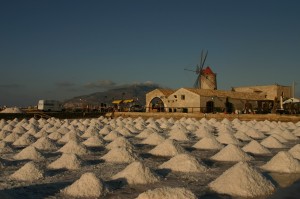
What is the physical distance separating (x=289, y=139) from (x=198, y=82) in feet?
129

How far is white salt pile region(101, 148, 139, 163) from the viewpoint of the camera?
1248 centimetres

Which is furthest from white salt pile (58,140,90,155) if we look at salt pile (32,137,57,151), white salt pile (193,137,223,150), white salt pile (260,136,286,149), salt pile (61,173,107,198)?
white salt pile (260,136,286,149)

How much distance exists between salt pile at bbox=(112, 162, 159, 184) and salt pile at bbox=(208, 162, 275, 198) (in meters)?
1.58

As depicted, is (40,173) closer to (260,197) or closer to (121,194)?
(121,194)

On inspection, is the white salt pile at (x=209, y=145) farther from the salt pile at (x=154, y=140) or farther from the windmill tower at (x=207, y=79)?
the windmill tower at (x=207, y=79)

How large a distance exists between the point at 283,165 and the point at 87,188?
612cm

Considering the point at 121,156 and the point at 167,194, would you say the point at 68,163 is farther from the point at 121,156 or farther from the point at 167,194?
the point at 167,194

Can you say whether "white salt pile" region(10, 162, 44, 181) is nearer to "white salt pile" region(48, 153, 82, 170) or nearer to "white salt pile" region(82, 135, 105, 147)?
"white salt pile" region(48, 153, 82, 170)

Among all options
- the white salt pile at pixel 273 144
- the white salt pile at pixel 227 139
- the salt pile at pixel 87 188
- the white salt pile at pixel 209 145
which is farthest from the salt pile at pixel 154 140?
the salt pile at pixel 87 188

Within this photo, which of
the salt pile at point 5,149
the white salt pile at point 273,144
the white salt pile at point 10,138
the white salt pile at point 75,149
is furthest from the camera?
the white salt pile at point 10,138

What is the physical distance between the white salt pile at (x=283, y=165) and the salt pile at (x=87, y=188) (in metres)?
5.47

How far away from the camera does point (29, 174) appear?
986 cm

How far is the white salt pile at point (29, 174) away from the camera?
9750 millimetres

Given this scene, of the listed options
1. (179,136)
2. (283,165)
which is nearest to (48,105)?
(179,136)
